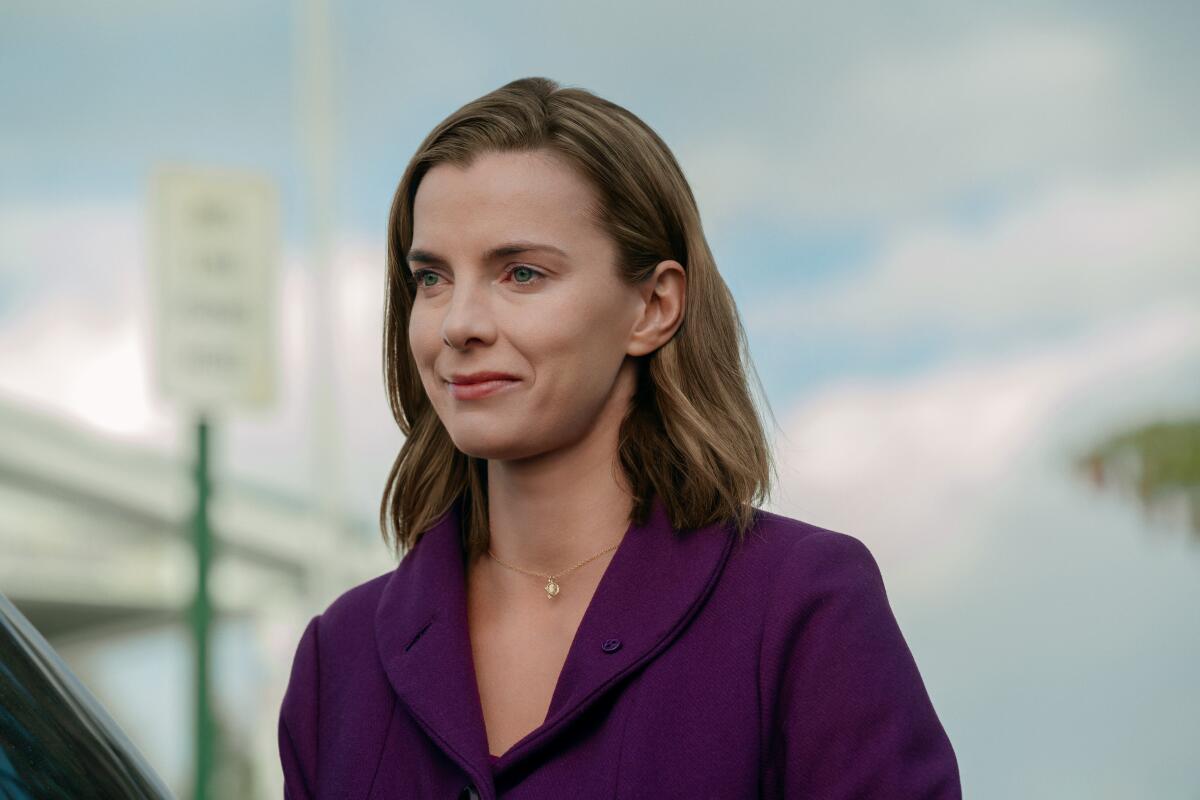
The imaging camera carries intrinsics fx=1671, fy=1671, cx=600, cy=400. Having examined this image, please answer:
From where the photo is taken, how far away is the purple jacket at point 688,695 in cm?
198

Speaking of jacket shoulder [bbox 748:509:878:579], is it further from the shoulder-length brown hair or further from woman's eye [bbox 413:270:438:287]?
woman's eye [bbox 413:270:438:287]

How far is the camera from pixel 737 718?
2025 mm

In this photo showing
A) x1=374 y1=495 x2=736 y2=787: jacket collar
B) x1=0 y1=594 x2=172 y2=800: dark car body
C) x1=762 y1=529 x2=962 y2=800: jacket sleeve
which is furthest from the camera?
x1=374 y1=495 x2=736 y2=787: jacket collar

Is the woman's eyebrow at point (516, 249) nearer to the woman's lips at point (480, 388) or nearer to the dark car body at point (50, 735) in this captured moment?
the woman's lips at point (480, 388)

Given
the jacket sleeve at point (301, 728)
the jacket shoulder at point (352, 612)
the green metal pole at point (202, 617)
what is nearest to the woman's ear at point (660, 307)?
the jacket shoulder at point (352, 612)

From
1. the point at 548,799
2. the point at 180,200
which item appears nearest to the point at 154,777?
the point at 548,799

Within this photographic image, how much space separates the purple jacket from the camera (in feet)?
6.51

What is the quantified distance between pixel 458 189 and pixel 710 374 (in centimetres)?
43

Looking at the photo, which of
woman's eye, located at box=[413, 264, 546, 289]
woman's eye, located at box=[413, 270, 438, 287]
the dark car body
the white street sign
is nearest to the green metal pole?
the white street sign

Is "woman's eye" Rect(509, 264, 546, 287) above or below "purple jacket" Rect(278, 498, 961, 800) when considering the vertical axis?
above

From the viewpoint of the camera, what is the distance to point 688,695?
2.07 metres

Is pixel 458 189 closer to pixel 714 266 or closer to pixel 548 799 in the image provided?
pixel 714 266

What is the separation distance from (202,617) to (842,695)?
5355 mm

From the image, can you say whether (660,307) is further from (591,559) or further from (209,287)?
(209,287)
